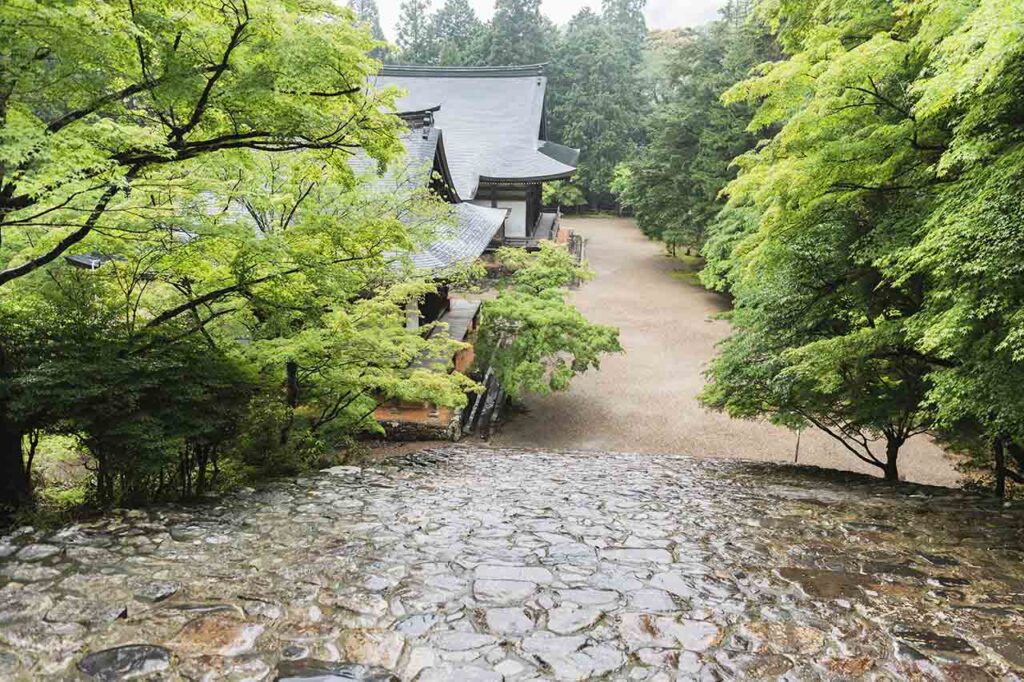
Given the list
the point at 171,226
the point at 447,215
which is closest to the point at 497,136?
the point at 447,215

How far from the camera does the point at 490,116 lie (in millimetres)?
33969

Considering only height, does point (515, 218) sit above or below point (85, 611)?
above

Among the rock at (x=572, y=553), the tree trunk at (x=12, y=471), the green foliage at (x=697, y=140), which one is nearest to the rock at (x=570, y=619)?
the rock at (x=572, y=553)

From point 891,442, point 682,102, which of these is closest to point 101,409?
point 891,442

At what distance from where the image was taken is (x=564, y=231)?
37469 millimetres

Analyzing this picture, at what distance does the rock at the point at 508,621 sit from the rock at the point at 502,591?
0.11 meters

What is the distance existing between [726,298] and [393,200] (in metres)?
20.7

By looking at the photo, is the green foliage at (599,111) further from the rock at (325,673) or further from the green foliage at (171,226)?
the rock at (325,673)

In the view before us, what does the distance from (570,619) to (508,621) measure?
1.09 feet

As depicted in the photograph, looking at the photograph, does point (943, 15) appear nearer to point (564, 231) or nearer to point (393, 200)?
point (393, 200)

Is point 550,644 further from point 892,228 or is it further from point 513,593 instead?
point 892,228

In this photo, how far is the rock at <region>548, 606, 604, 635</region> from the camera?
10.5 feet

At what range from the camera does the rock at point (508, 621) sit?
10.4ft

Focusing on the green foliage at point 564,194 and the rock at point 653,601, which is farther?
the green foliage at point 564,194
